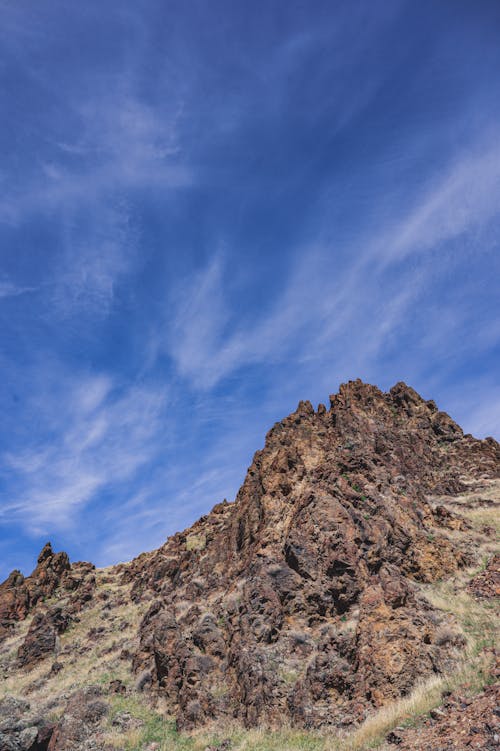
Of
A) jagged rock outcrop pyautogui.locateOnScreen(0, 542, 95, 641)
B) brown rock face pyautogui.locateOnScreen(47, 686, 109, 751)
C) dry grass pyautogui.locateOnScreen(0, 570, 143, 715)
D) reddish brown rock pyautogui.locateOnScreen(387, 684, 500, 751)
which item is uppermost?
jagged rock outcrop pyautogui.locateOnScreen(0, 542, 95, 641)

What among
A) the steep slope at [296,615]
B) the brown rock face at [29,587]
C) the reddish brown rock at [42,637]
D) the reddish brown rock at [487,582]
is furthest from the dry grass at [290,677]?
the brown rock face at [29,587]

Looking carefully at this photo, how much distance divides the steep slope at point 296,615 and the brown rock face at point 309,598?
64 mm

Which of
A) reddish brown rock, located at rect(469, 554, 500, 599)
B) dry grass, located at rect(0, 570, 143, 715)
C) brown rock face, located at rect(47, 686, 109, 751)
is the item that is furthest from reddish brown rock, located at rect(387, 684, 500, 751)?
dry grass, located at rect(0, 570, 143, 715)

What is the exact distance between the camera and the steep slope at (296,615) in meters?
14.7

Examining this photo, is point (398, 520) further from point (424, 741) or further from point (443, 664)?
point (424, 741)

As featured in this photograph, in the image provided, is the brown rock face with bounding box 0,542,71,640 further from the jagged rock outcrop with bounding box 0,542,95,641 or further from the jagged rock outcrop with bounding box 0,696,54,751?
the jagged rock outcrop with bounding box 0,696,54,751

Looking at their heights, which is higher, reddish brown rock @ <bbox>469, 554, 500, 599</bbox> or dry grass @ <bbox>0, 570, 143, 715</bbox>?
dry grass @ <bbox>0, 570, 143, 715</bbox>

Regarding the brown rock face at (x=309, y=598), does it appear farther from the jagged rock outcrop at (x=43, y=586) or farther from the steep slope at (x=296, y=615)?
the jagged rock outcrop at (x=43, y=586)

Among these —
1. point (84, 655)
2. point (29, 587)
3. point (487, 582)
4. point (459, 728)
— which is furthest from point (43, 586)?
point (459, 728)

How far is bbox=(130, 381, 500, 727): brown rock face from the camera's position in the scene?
1443 centimetres

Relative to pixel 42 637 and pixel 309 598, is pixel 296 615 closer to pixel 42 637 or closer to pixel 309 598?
pixel 309 598

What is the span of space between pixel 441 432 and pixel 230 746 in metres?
46.1

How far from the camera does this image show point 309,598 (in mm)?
18266

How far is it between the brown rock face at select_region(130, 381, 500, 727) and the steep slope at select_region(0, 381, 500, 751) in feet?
0.21
